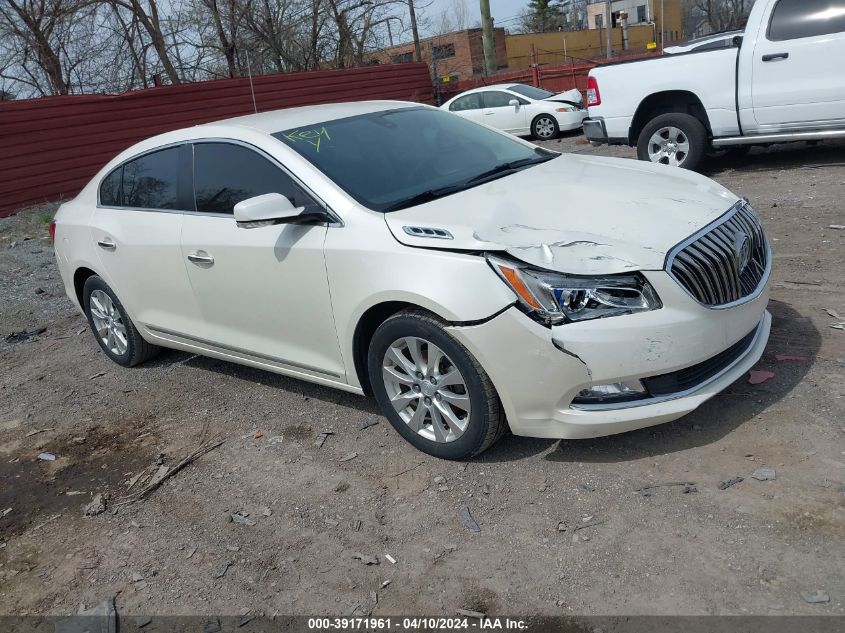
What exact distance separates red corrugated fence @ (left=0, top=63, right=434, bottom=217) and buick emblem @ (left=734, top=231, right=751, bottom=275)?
13.1 m

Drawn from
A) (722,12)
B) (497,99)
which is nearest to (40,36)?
(497,99)

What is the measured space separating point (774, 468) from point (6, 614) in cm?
321

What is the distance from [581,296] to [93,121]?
47.1ft

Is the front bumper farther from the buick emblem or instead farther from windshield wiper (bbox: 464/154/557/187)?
windshield wiper (bbox: 464/154/557/187)

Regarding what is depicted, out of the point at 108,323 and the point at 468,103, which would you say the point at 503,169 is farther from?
the point at 468,103

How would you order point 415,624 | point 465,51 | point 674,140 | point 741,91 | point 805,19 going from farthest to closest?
1. point 465,51
2. point 674,140
3. point 741,91
4. point 805,19
5. point 415,624

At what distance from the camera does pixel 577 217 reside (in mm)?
3445

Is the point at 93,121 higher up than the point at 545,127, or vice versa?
the point at 93,121

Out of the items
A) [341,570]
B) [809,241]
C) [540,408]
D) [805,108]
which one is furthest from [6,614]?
[805,108]

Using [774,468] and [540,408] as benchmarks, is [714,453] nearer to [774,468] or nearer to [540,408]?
[774,468]

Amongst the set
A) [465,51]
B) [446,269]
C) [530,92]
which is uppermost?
[465,51]

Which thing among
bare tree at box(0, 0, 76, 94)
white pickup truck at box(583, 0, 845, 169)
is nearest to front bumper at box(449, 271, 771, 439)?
white pickup truck at box(583, 0, 845, 169)

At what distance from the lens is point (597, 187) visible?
3840 mm

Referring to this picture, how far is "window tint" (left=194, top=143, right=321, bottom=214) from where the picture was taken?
158 inches
